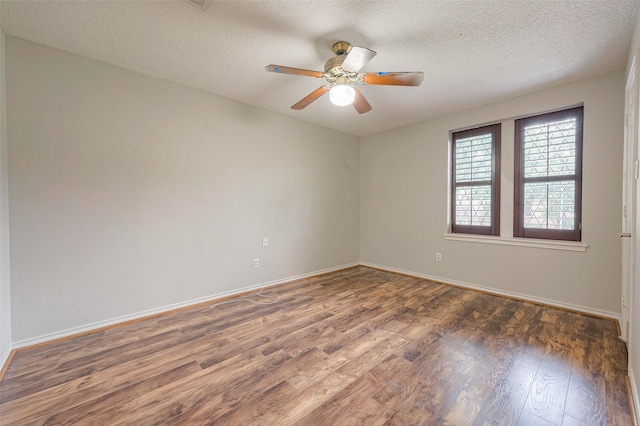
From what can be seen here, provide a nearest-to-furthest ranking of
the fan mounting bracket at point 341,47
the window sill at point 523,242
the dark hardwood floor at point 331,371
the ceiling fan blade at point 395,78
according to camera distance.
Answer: the dark hardwood floor at point 331,371, the ceiling fan blade at point 395,78, the fan mounting bracket at point 341,47, the window sill at point 523,242

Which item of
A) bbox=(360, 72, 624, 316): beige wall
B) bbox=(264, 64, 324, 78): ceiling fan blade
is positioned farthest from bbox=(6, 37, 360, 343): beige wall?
bbox=(360, 72, 624, 316): beige wall

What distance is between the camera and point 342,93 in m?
2.17

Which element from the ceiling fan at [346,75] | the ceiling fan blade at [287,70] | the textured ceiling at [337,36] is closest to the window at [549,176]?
the textured ceiling at [337,36]

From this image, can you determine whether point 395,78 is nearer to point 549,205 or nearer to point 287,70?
point 287,70

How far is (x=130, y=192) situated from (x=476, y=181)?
4.14 metres

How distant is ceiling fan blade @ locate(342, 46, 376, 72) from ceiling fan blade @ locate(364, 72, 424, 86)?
0.17 meters

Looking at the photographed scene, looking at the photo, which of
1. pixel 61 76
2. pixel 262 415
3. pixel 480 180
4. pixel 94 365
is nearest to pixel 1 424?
pixel 94 365

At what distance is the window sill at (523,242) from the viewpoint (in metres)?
2.81

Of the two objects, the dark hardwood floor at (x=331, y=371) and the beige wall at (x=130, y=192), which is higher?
the beige wall at (x=130, y=192)

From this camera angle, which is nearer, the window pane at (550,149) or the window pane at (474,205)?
the window pane at (550,149)

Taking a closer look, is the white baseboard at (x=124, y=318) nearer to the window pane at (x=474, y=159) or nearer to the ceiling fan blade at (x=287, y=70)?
the ceiling fan blade at (x=287, y=70)

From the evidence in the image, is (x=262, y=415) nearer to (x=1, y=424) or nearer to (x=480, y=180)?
(x=1, y=424)

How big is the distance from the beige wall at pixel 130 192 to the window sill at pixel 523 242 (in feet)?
7.89

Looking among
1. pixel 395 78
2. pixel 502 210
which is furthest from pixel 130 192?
pixel 502 210
